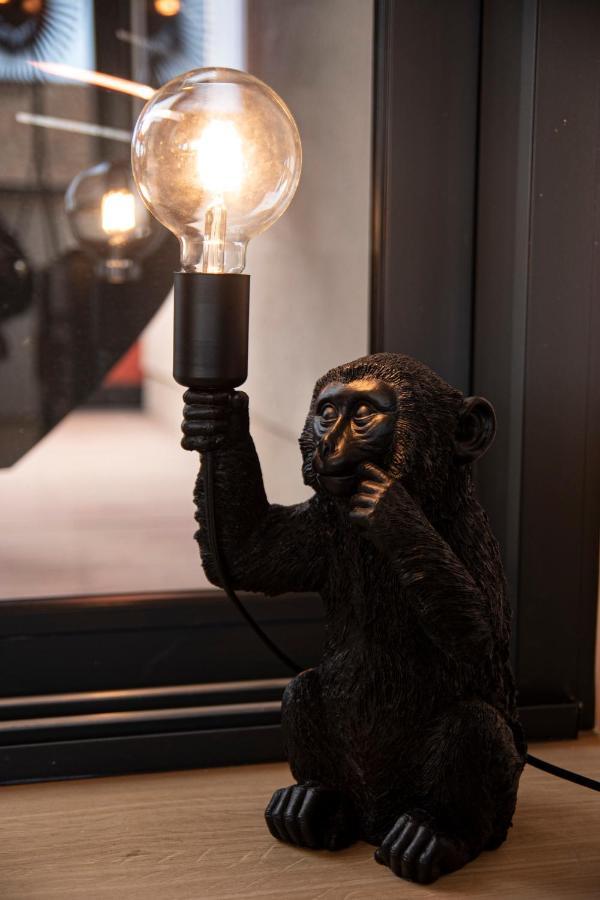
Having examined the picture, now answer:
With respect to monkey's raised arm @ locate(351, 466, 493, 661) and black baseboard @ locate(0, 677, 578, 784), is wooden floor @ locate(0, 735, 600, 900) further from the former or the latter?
monkey's raised arm @ locate(351, 466, 493, 661)

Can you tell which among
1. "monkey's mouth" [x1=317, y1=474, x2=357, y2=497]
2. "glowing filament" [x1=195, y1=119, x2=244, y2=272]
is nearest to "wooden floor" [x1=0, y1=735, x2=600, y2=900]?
"monkey's mouth" [x1=317, y1=474, x2=357, y2=497]

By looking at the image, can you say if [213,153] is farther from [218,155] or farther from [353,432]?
[353,432]

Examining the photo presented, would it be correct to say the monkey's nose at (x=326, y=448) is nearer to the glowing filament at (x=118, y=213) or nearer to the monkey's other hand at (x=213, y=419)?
the monkey's other hand at (x=213, y=419)

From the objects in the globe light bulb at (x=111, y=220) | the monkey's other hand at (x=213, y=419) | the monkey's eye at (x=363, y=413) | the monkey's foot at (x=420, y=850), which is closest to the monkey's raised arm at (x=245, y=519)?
the monkey's other hand at (x=213, y=419)

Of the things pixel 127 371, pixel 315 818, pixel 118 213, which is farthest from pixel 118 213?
pixel 315 818

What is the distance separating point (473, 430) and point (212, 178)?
0.30 meters

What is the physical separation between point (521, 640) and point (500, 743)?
34 cm

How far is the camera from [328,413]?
0.91 metres

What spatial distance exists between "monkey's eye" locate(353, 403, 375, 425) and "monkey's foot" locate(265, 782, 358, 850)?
0.33 metres

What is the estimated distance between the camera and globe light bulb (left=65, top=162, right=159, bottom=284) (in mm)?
1188

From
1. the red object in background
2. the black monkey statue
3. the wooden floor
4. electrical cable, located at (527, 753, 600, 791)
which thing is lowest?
the wooden floor

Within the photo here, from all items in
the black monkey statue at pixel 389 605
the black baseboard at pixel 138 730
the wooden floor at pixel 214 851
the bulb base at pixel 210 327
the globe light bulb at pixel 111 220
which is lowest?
the wooden floor at pixel 214 851

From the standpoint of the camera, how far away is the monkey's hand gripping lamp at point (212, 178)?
0.86 metres

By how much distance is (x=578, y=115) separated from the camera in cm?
119
